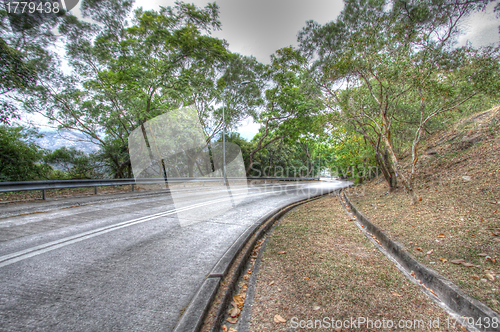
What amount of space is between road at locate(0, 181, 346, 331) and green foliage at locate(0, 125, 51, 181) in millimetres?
7320

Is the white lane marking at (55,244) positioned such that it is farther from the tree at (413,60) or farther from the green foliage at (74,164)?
the green foliage at (74,164)

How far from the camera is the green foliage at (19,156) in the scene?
1008 cm

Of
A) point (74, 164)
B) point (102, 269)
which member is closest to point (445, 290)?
point (102, 269)

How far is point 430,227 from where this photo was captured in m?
4.41

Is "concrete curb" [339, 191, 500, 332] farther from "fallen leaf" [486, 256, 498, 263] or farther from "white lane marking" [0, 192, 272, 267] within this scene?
"white lane marking" [0, 192, 272, 267]

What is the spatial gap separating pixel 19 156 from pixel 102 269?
11.9m

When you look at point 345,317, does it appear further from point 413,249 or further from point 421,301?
point 413,249

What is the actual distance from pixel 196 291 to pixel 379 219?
4.97m

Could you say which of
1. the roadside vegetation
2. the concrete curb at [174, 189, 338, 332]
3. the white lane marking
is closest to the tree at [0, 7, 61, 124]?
the roadside vegetation

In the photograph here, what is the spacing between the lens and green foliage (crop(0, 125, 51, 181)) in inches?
397

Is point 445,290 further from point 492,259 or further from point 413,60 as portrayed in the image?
point 413,60

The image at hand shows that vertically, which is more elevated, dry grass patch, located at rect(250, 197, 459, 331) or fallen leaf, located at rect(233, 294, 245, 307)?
fallen leaf, located at rect(233, 294, 245, 307)

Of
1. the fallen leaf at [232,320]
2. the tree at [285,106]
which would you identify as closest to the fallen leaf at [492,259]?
the fallen leaf at [232,320]

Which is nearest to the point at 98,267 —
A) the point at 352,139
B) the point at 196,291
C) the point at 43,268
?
the point at 43,268
